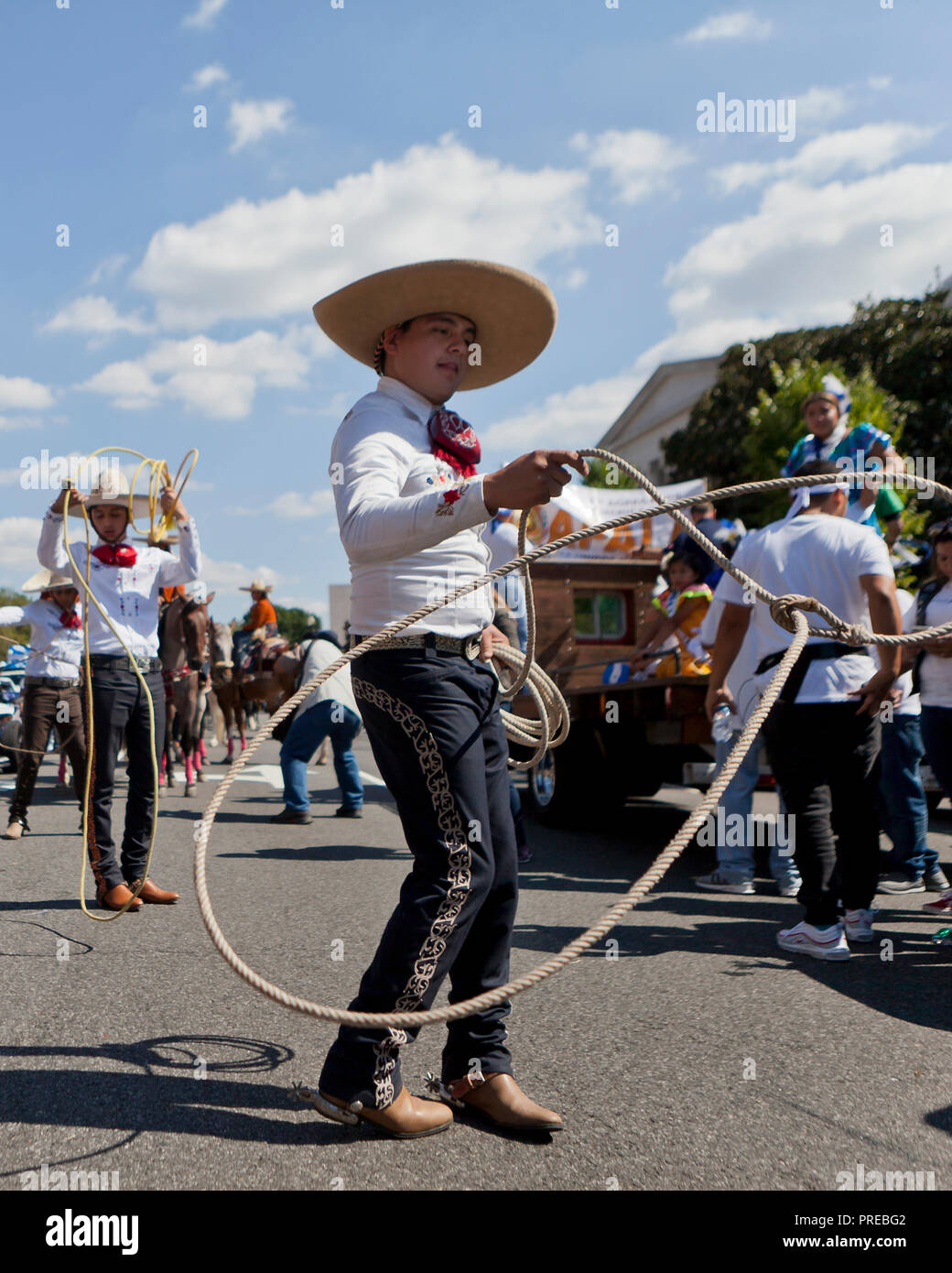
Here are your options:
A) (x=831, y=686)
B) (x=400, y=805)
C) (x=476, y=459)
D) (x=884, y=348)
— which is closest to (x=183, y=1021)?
(x=400, y=805)

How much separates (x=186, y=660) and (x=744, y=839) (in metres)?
6.29

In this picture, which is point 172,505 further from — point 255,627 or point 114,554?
point 255,627

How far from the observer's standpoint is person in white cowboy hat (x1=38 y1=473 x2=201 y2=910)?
556 cm

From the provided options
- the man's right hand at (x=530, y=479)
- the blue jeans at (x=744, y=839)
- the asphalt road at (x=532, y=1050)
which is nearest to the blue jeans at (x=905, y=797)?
the asphalt road at (x=532, y=1050)

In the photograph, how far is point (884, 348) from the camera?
3353cm

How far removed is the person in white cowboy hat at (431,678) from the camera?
107 inches

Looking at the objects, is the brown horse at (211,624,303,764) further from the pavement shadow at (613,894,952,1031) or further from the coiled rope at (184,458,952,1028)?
the coiled rope at (184,458,952,1028)

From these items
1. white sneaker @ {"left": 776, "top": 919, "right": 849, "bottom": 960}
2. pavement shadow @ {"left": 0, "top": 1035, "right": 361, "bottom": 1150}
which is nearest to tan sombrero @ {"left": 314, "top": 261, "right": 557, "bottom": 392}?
pavement shadow @ {"left": 0, "top": 1035, "right": 361, "bottom": 1150}

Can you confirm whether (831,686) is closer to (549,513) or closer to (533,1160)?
(533,1160)

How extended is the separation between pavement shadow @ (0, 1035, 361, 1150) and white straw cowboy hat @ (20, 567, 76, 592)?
17.2ft

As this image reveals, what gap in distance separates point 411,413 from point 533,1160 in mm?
1866

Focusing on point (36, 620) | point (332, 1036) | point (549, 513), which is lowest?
point (332, 1036)

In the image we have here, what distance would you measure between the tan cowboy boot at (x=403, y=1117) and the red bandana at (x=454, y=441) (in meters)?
1.60

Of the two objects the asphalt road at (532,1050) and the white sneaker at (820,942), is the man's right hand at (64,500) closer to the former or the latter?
the asphalt road at (532,1050)
